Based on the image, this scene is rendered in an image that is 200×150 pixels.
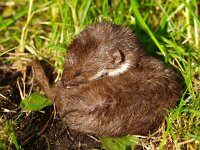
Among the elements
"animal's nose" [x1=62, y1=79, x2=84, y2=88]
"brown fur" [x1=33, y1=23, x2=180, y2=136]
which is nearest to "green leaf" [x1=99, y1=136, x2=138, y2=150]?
"brown fur" [x1=33, y1=23, x2=180, y2=136]

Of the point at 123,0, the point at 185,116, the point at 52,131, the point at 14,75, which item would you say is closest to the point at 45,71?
the point at 14,75

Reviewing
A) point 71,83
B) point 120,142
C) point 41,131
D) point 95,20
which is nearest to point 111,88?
point 71,83

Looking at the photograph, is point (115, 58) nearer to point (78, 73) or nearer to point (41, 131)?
point (78, 73)

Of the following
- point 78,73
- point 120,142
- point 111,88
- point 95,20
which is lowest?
point 120,142

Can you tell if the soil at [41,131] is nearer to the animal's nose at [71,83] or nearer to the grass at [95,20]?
the grass at [95,20]

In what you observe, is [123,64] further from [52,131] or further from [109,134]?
[52,131]

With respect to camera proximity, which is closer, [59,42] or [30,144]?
[30,144]
